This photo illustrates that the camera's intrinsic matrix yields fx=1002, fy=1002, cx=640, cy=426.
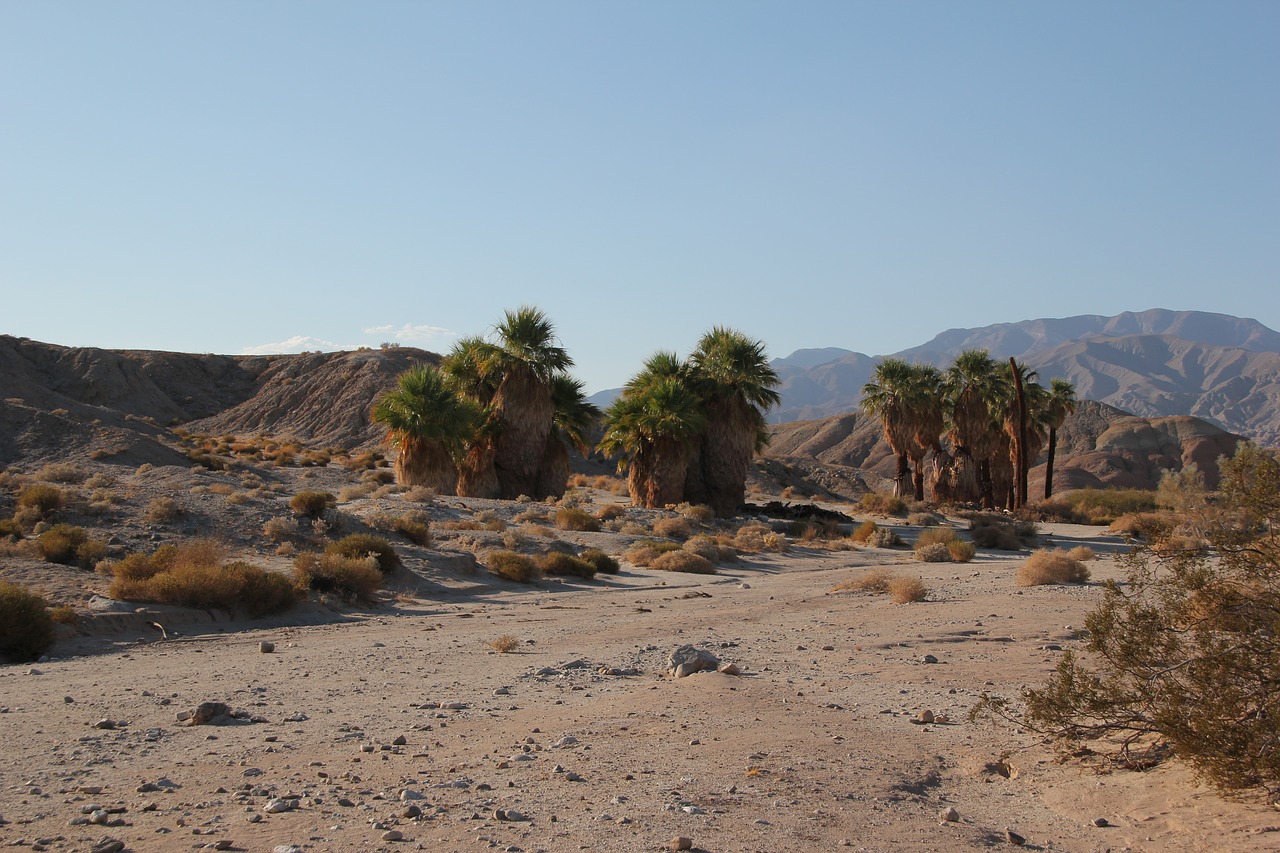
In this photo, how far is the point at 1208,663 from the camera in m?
5.80

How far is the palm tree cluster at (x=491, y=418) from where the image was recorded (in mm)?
35031

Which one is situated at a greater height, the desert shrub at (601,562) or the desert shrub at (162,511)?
the desert shrub at (162,511)

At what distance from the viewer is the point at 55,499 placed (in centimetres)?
1894

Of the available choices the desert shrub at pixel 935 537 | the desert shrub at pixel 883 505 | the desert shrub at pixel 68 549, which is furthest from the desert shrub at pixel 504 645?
the desert shrub at pixel 883 505

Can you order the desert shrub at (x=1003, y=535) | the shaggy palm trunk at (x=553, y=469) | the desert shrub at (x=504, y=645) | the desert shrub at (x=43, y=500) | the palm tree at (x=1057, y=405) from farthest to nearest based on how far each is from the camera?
the palm tree at (x=1057, y=405) < the shaggy palm trunk at (x=553, y=469) < the desert shrub at (x=1003, y=535) < the desert shrub at (x=43, y=500) < the desert shrub at (x=504, y=645)

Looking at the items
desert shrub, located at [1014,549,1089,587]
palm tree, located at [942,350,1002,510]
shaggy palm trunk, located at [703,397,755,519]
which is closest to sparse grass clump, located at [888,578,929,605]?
desert shrub, located at [1014,549,1089,587]

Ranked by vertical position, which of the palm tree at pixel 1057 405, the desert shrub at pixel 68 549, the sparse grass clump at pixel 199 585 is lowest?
the sparse grass clump at pixel 199 585

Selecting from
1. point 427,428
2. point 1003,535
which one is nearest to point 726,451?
point 1003,535

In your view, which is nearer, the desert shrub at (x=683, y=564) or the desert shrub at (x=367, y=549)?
the desert shrub at (x=367, y=549)

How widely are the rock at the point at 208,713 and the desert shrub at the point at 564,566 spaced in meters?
12.2

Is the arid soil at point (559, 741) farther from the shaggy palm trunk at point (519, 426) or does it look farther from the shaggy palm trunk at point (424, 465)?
the shaggy palm trunk at point (519, 426)

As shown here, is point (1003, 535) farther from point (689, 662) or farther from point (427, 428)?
point (689, 662)

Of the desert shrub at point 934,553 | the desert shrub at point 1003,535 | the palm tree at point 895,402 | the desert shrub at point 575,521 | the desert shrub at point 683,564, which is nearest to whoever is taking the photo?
the desert shrub at point 683,564

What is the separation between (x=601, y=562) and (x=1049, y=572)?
9.01m
